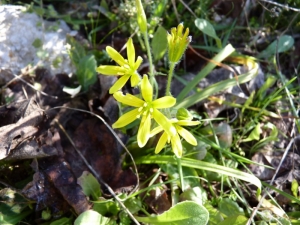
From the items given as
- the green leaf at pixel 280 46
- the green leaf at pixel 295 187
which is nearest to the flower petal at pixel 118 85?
the green leaf at pixel 295 187

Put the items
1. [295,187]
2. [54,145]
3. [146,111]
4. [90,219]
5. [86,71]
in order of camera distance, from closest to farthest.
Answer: [146,111]
[90,219]
[54,145]
[295,187]
[86,71]

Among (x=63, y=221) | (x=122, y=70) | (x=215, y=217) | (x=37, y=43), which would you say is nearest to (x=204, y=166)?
(x=215, y=217)

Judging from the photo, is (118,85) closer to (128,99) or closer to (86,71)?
(128,99)

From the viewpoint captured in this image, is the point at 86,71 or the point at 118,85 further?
the point at 86,71

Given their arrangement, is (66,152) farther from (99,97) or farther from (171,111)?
(171,111)

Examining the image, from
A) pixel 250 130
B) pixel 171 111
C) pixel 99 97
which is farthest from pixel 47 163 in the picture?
pixel 250 130

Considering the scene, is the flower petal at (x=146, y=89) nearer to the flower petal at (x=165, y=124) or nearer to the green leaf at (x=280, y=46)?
the flower petal at (x=165, y=124)
